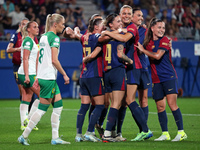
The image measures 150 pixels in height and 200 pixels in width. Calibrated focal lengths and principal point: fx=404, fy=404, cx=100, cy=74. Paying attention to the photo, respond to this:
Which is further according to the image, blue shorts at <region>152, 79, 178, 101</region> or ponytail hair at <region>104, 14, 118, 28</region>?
blue shorts at <region>152, 79, 178, 101</region>

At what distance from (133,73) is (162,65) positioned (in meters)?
0.60

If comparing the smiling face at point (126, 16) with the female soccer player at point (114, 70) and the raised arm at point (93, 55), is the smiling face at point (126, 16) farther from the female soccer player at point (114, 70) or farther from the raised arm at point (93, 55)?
the raised arm at point (93, 55)

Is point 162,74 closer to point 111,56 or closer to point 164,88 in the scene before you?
point 164,88

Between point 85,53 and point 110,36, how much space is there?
0.71 m

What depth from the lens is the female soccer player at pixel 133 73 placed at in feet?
24.0

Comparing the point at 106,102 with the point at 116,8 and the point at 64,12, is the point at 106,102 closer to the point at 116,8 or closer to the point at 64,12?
the point at 64,12

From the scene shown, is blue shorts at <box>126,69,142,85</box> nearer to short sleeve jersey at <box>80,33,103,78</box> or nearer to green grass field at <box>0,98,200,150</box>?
short sleeve jersey at <box>80,33,103,78</box>

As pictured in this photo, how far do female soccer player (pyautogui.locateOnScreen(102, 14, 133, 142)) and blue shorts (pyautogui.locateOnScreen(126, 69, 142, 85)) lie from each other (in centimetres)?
35

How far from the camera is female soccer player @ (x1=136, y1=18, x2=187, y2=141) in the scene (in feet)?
24.8

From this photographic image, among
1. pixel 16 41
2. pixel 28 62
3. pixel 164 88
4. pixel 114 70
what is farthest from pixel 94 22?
pixel 16 41

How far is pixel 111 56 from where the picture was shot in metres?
7.20

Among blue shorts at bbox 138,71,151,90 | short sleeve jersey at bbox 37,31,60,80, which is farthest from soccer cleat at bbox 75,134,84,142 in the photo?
blue shorts at bbox 138,71,151,90

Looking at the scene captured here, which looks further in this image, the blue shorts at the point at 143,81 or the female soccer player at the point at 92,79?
the blue shorts at the point at 143,81

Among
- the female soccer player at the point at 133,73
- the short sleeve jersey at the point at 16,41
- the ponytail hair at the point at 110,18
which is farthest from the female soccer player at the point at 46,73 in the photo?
the short sleeve jersey at the point at 16,41
